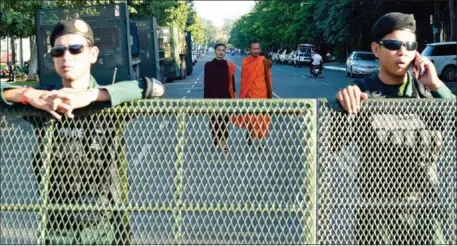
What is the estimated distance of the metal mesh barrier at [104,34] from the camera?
1838 cm

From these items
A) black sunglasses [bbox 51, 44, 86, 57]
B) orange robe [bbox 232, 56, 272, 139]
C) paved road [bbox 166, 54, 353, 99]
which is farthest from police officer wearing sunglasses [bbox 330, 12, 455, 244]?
paved road [bbox 166, 54, 353, 99]

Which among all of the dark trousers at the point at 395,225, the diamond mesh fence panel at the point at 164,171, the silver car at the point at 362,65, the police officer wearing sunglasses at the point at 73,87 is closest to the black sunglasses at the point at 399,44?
the diamond mesh fence panel at the point at 164,171

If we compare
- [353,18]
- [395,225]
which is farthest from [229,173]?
[353,18]

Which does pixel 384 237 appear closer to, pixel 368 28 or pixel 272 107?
pixel 272 107

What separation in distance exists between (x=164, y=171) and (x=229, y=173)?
283 millimetres

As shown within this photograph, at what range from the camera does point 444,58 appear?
27656mm

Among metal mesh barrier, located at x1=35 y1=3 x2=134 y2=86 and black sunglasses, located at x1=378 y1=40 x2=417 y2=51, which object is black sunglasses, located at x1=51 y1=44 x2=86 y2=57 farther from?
metal mesh barrier, located at x1=35 y1=3 x2=134 y2=86

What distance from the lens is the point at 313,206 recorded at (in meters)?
2.94

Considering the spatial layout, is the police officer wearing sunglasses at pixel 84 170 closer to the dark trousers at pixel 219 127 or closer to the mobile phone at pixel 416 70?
the dark trousers at pixel 219 127

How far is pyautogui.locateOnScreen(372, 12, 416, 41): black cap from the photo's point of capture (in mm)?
3271

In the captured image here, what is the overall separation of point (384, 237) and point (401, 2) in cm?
3874

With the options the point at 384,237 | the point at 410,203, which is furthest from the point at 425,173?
the point at 384,237

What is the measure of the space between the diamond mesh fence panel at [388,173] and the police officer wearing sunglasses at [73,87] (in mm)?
849

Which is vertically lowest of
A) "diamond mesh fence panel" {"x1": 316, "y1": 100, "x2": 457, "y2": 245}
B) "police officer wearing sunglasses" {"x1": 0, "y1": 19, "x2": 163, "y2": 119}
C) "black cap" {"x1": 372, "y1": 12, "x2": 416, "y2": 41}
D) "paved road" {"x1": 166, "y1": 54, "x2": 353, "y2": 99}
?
"paved road" {"x1": 166, "y1": 54, "x2": 353, "y2": 99}
